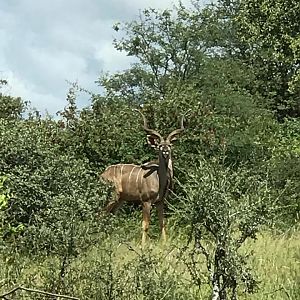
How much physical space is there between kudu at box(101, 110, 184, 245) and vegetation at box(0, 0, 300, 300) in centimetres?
38

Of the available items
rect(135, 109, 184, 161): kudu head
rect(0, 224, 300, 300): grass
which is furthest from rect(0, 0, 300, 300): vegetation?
rect(135, 109, 184, 161): kudu head

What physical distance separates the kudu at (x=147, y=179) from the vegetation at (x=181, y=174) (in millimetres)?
382

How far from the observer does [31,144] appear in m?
11.2

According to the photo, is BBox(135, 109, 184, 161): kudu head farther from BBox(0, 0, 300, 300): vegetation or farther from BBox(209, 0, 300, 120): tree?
BBox(209, 0, 300, 120): tree

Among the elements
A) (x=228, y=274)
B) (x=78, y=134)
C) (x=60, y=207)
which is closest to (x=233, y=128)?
(x=78, y=134)

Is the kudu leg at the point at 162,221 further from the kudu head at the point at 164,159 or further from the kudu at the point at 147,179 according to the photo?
the kudu head at the point at 164,159

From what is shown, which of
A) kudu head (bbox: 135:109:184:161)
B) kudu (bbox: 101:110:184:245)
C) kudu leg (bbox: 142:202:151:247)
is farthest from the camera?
kudu (bbox: 101:110:184:245)

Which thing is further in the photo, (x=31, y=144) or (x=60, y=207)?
(x=31, y=144)

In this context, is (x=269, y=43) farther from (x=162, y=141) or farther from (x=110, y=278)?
(x=110, y=278)

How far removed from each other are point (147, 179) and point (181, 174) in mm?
1348

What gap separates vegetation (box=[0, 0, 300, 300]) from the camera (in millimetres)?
5797

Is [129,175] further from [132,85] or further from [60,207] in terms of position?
[132,85]

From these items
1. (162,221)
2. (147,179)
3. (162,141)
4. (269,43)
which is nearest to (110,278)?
(162,221)

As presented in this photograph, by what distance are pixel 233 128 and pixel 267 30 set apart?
602cm
